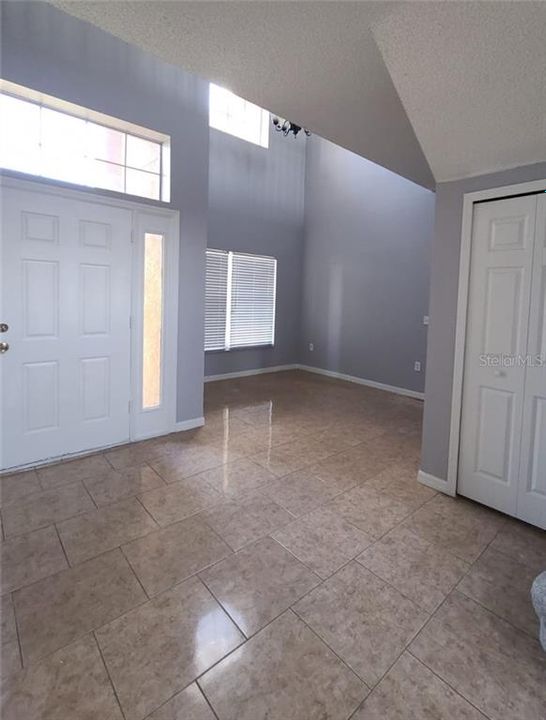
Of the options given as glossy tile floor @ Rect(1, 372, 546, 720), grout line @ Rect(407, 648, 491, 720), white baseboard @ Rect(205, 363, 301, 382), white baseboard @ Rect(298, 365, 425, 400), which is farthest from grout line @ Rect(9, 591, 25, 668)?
white baseboard @ Rect(298, 365, 425, 400)

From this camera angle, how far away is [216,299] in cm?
597

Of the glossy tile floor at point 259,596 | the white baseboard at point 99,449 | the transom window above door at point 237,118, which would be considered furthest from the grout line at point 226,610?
the transom window above door at point 237,118

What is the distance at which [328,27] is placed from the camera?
1.59 meters

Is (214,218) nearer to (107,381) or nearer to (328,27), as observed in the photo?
(107,381)

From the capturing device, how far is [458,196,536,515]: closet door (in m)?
2.21

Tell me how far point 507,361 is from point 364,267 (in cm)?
397

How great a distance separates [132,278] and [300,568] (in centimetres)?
257

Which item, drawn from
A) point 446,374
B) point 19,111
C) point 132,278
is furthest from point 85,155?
point 446,374

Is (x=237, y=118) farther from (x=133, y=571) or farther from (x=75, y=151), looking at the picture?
(x=133, y=571)

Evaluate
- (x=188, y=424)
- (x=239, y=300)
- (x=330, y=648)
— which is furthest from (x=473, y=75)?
(x=239, y=300)

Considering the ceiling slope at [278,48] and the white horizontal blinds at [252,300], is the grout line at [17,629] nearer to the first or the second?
the ceiling slope at [278,48]

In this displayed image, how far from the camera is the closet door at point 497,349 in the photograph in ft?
7.23

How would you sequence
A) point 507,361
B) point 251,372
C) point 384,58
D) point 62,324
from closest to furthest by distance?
point 384,58 → point 507,361 → point 62,324 → point 251,372

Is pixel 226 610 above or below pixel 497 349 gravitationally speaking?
below
